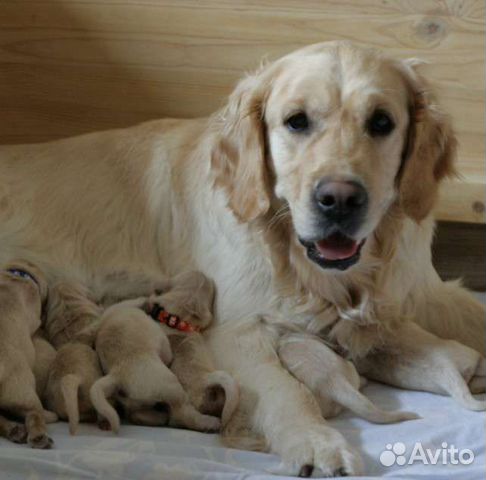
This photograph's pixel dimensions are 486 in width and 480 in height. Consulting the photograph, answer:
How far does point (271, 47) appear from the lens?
2732mm

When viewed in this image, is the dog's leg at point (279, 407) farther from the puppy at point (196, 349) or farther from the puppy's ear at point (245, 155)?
the puppy's ear at point (245, 155)

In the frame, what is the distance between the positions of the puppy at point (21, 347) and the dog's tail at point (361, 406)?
0.59m

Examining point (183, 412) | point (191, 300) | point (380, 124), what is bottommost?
point (183, 412)

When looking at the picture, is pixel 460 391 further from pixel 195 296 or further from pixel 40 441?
pixel 40 441

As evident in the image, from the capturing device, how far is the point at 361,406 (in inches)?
71.9

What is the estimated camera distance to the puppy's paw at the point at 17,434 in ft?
5.65

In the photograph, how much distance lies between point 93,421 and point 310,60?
919 mm

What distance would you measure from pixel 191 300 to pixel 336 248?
39 centimetres

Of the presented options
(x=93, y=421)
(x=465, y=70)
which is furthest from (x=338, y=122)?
(x=465, y=70)

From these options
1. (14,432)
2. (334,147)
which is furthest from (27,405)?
(334,147)

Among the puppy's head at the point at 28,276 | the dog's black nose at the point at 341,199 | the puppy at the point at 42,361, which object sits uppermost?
the dog's black nose at the point at 341,199

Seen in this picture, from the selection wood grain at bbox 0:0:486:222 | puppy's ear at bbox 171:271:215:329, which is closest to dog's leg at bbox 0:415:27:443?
puppy's ear at bbox 171:271:215:329

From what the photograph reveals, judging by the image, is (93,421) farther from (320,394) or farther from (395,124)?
(395,124)

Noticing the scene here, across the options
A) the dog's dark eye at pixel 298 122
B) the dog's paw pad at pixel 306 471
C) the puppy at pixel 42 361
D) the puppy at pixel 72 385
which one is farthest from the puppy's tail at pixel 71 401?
the dog's dark eye at pixel 298 122
